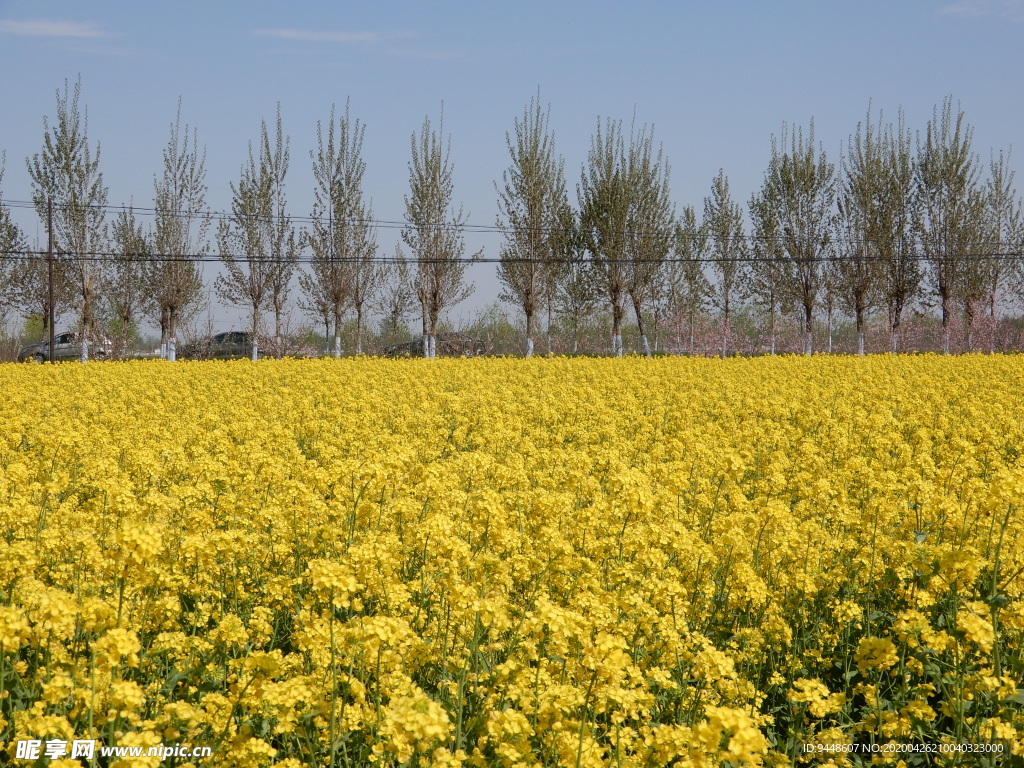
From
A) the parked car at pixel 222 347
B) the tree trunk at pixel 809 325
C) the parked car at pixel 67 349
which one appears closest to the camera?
the parked car at pixel 67 349

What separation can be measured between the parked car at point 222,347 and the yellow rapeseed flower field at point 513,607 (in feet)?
111

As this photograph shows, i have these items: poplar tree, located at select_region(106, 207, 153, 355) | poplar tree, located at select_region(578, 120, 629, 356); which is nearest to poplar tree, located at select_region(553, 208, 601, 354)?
poplar tree, located at select_region(578, 120, 629, 356)

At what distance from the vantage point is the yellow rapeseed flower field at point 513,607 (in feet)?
10.3

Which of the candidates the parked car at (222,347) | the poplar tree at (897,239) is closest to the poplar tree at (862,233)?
the poplar tree at (897,239)

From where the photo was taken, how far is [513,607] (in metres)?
4.17

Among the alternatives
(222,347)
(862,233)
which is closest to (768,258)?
(862,233)

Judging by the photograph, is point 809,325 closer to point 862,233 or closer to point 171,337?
point 862,233

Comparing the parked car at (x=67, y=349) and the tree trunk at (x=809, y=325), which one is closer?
the parked car at (x=67, y=349)

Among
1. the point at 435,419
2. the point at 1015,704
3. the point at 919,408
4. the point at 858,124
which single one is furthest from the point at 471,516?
the point at 858,124

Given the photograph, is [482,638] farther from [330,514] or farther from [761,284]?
[761,284]

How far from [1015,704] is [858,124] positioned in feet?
142

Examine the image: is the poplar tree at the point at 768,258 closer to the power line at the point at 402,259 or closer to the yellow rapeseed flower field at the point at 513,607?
the power line at the point at 402,259

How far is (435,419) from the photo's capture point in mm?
10359

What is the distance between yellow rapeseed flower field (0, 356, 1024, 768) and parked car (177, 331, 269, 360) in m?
33.7
